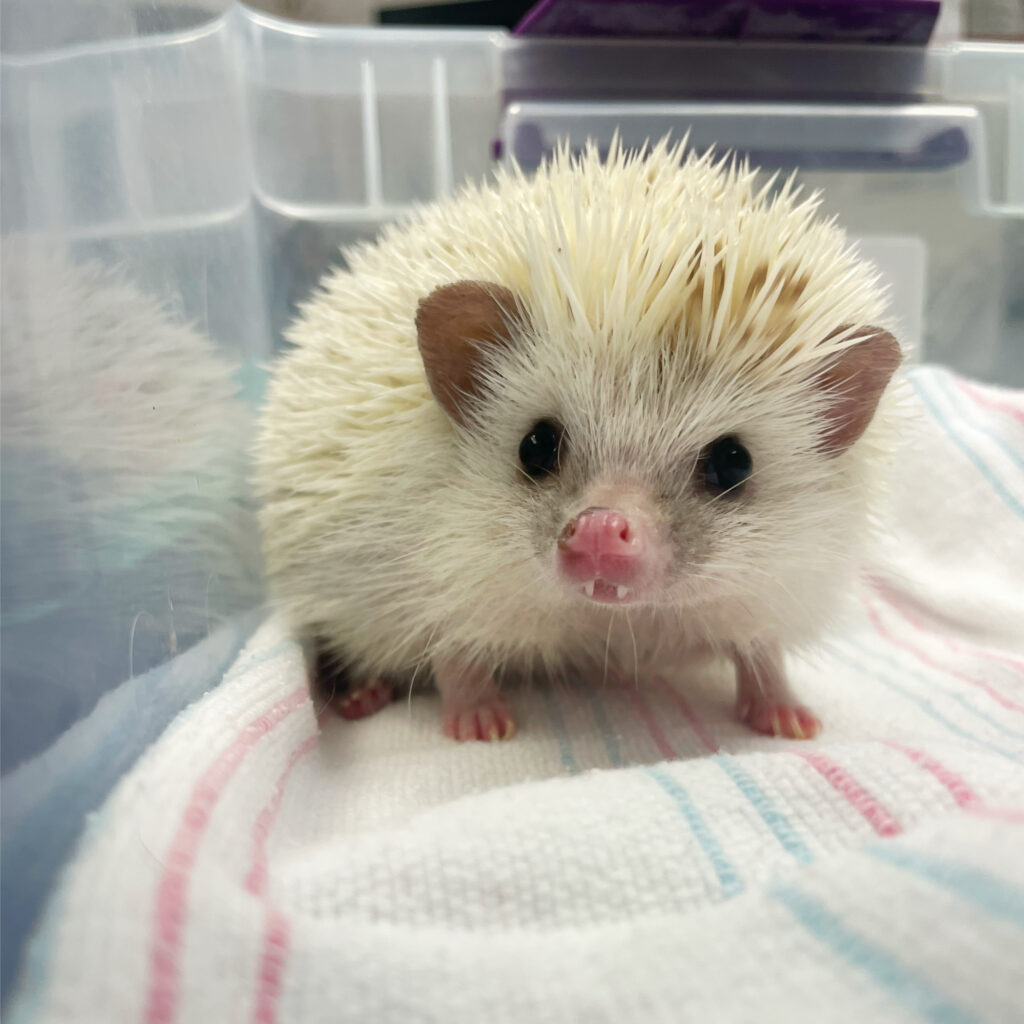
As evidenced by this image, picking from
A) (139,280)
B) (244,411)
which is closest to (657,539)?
(139,280)

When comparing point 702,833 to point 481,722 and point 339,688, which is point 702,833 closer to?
point 481,722

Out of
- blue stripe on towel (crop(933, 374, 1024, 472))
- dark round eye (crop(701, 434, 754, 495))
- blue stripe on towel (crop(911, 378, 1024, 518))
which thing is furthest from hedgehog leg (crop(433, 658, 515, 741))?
blue stripe on towel (crop(933, 374, 1024, 472))

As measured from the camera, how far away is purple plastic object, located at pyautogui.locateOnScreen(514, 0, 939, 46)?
1.65m

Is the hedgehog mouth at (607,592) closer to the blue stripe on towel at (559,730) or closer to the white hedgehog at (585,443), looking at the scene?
the white hedgehog at (585,443)

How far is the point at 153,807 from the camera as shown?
671mm

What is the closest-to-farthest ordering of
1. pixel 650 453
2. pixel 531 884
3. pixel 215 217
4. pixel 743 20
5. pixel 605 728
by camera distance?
pixel 531 884, pixel 650 453, pixel 605 728, pixel 215 217, pixel 743 20

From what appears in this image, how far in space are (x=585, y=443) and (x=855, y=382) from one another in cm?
32

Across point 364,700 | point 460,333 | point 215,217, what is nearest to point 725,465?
point 460,333

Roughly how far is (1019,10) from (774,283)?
6.99ft

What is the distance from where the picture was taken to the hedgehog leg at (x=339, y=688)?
4.09 ft

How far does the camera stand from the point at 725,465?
999 mm

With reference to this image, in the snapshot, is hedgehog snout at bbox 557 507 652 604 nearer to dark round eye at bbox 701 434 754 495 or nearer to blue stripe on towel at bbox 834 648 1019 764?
dark round eye at bbox 701 434 754 495

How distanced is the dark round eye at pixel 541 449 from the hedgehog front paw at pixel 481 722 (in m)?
0.33

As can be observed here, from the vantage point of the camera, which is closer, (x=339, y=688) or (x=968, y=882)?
(x=968, y=882)
